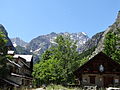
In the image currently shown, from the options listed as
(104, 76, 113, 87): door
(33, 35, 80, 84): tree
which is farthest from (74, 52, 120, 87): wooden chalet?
(33, 35, 80, 84): tree

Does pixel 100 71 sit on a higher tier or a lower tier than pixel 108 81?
higher

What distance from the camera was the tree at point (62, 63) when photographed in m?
57.1

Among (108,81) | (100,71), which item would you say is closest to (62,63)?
(100,71)

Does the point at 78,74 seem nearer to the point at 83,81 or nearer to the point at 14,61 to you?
the point at 83,81

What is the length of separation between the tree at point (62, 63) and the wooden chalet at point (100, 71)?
1274 cm

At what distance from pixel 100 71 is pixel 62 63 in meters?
15.9

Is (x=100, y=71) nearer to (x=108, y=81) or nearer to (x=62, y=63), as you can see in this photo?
(x=108, y=81)

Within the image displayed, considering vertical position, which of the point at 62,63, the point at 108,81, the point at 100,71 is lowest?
the point at 108,81

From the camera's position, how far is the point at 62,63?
5853 centimetres

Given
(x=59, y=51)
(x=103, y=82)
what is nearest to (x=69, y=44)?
(x=59, y=51)

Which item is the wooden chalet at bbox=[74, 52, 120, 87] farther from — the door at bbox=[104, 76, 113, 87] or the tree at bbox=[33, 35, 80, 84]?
the tree at bbox=[33, 35, 80, 84]

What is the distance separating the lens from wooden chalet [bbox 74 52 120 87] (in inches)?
1738

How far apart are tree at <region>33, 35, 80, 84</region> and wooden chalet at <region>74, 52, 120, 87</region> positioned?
1274 cm

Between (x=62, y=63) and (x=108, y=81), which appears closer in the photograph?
(x=108, y=81)
